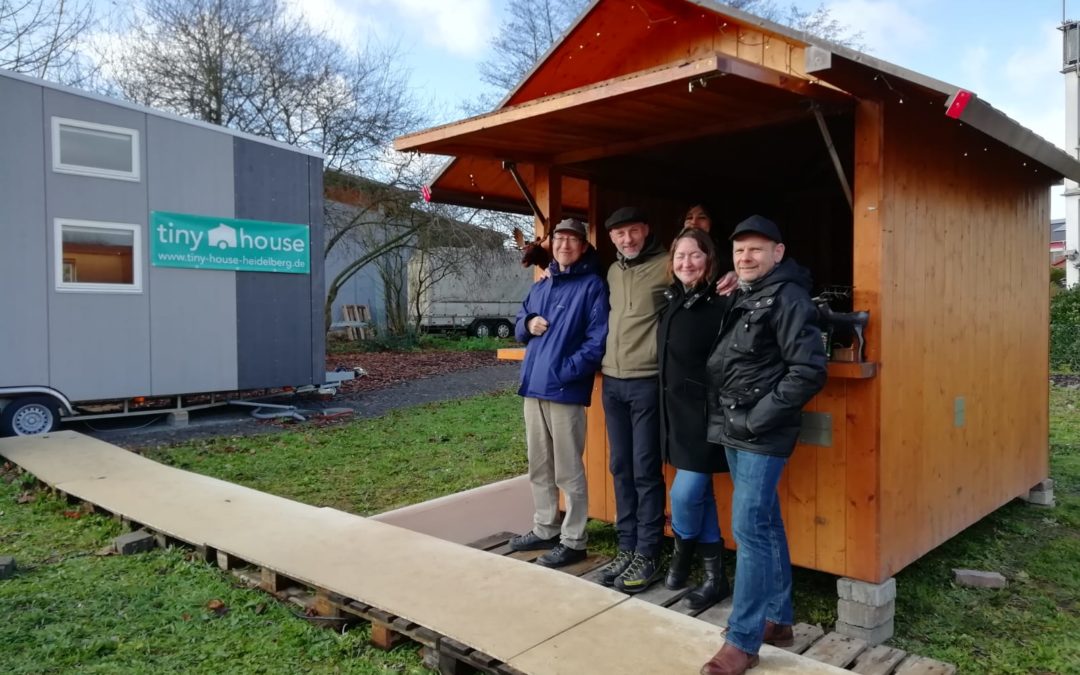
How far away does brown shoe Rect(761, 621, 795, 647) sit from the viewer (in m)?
3.11

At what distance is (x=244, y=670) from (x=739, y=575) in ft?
6.50

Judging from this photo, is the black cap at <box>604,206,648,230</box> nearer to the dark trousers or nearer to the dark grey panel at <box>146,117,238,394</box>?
the dark trousers

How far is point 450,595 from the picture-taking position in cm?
345

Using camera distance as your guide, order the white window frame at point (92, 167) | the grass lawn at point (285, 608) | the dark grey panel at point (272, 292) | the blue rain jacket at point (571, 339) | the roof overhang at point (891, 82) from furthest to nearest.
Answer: the dark grey panel at point (272, 292) → the white window frame at point (92, 167) → the blue rain jacket at point (571, 339) → the grass lawn at point (285, 608) → the roof overhang at point (891, 82)

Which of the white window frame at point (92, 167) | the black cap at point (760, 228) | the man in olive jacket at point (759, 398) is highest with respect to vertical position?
the white window frame at point (92, 167)

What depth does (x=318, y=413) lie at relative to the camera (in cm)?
1057

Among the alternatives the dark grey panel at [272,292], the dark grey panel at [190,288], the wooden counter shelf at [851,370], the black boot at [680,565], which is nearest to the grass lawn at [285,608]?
the black boot at [680,565]

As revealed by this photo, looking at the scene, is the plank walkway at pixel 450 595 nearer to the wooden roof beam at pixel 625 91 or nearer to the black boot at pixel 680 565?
the black boot at pixel 680 565

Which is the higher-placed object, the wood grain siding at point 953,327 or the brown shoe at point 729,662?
the wood grain siding at point 953,327

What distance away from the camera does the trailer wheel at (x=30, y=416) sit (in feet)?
27.2

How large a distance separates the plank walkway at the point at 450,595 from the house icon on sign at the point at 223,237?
16.9 ft

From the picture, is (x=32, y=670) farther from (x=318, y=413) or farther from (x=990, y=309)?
(x=318, y=413)

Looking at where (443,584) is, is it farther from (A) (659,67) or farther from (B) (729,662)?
(A) (659,67)

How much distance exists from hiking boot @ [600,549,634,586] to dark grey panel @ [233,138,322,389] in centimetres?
765
